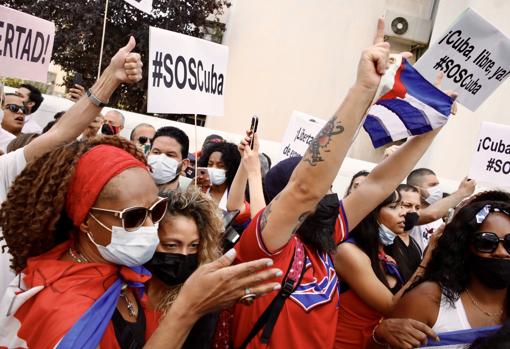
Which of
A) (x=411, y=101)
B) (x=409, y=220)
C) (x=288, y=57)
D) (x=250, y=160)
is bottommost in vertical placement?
(x=409, y=220)

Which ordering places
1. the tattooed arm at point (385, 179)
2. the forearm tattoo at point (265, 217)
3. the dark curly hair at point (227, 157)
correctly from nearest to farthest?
the forearm tattoo at point (265, 217)
the tattooed arm at point (385, 179)
the dark curly hair at point (227, 157)

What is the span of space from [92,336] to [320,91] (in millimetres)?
11841

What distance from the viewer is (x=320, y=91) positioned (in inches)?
510

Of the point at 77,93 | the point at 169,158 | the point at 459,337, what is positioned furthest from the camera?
the point at 169,158

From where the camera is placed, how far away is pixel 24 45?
4.18 meters

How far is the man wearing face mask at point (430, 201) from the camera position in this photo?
4.68 m

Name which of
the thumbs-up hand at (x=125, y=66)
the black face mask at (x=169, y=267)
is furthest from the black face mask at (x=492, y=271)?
the thumbs-up hand at (x=125, y=66)

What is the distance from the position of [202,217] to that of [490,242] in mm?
1321

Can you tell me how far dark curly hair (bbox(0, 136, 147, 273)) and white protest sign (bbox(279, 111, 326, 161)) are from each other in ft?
13.1

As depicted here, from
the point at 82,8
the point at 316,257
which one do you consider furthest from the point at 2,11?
the point at 82,8

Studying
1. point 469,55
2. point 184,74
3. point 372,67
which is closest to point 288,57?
point 184,74

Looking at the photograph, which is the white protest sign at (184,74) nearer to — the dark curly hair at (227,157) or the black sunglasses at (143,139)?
the dark curly hair at (227,157)

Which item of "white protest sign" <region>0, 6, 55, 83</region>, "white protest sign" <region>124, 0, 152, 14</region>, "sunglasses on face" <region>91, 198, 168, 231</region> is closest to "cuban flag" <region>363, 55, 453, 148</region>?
"sunglasses on face" <region>91, 198, 168, 231</region>

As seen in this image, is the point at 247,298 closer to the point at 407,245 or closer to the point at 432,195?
the point at 407,245
